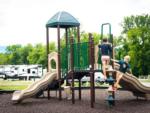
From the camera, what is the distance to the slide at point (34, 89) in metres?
19.5

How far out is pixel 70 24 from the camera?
21.6m

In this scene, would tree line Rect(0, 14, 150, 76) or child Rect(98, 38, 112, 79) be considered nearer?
child Rect(98, 38, 112, 79)

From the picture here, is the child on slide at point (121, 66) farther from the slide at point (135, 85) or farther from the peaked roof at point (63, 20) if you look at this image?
the peaked roof at point (63, 20)

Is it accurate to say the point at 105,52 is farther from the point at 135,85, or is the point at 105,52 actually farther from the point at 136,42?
the point at 136,42

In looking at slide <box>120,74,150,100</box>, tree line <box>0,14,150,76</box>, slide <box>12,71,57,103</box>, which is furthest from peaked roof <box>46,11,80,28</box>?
tree line <box>0,14,150,76</box>

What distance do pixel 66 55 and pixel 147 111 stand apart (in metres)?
6.78

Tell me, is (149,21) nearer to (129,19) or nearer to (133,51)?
(129,19)

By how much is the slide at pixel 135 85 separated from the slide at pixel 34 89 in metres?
3.59

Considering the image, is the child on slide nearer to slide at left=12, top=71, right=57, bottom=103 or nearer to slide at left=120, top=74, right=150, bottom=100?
slide at left=120, top=74, right=150, bottom=100

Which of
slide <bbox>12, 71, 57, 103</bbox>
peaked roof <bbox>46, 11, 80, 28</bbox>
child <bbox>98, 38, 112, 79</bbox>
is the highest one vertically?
peaked roof <bbox>46, 11, 80, 28</bbox>

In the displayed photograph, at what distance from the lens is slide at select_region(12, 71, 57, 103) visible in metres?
19.5

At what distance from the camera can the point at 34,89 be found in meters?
20.1

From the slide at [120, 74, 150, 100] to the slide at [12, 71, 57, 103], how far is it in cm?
359

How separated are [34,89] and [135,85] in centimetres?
465
